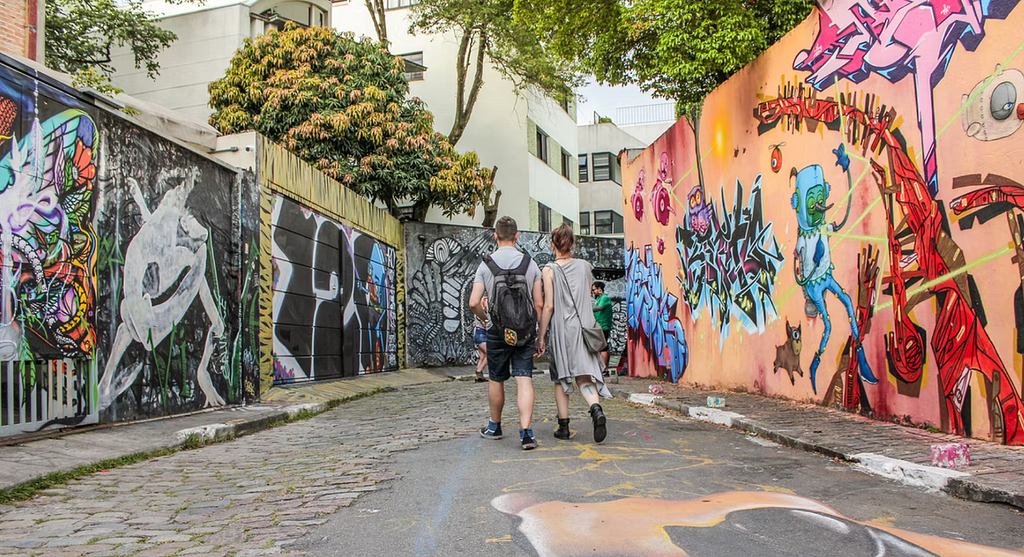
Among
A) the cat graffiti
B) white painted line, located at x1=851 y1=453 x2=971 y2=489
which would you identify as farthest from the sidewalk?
the cat graffiti

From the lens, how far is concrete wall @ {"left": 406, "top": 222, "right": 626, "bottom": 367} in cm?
1936

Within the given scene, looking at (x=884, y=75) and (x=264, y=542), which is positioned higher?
(x=884, y=75)

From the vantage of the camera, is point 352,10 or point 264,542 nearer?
point 264,542

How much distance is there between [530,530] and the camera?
3566 mm

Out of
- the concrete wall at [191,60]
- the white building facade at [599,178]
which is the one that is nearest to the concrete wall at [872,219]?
the concrete wall at [191,60]

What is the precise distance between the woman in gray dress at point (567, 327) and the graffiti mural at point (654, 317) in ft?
19.7

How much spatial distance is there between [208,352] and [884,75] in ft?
23.8

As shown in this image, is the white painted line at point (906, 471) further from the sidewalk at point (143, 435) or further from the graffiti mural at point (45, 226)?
the graffiti mural at point (45, 226)

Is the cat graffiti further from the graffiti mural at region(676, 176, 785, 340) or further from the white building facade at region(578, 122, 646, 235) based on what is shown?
the white building facade at region(578, 122, 646, 235)

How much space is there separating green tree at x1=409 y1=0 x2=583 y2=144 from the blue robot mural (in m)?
14.9

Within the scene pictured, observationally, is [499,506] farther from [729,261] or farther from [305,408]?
[729,261]

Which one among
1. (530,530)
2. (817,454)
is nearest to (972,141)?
(817,454)

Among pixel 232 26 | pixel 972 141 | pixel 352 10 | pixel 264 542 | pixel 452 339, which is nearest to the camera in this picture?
pixel 264 542

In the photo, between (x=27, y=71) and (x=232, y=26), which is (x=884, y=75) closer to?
(x=27, y=71)
